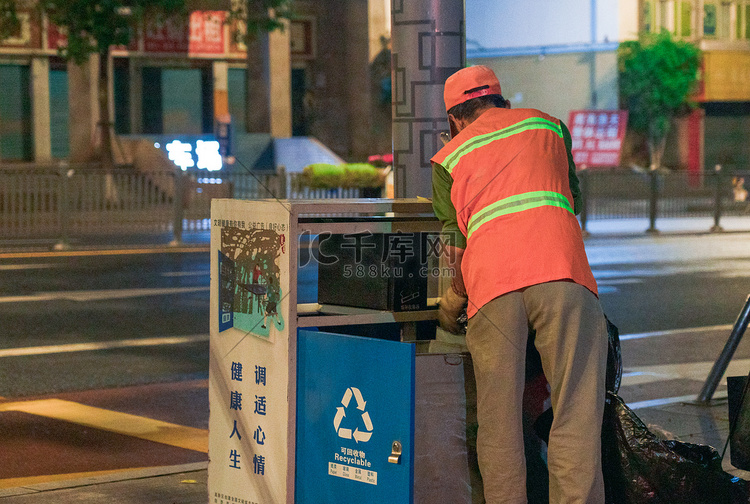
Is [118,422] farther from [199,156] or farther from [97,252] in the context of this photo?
[199,156]

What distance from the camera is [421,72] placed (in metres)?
5.22

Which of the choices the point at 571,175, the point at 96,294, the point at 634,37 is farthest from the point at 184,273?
the point at 634,37

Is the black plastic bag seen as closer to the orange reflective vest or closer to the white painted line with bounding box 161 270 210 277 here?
the orange reflective vest

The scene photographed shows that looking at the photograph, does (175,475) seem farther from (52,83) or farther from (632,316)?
(52,83)

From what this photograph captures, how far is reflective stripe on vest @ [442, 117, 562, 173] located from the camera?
365 centimetres

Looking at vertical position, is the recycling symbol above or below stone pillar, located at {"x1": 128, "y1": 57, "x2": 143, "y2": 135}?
below

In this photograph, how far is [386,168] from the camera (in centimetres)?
2677

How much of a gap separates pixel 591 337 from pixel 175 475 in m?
2.62

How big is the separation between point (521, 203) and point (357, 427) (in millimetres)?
988

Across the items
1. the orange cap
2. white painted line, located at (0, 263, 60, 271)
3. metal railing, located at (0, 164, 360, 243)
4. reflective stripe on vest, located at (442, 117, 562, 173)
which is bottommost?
white painted line, located at (0, 263, 60, 271)

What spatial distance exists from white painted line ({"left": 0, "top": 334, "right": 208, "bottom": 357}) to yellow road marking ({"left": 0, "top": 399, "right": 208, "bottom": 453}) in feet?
5.80

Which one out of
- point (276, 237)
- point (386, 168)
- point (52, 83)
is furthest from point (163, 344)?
point (52, 83)

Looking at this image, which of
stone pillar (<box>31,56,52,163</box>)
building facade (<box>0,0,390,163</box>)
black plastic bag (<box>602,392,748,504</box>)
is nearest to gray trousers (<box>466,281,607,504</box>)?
black plastic bag (<box>602,392,748,504</box>)

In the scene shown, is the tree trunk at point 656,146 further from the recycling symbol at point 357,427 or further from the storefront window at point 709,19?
the recycling symbol at point 357,427
